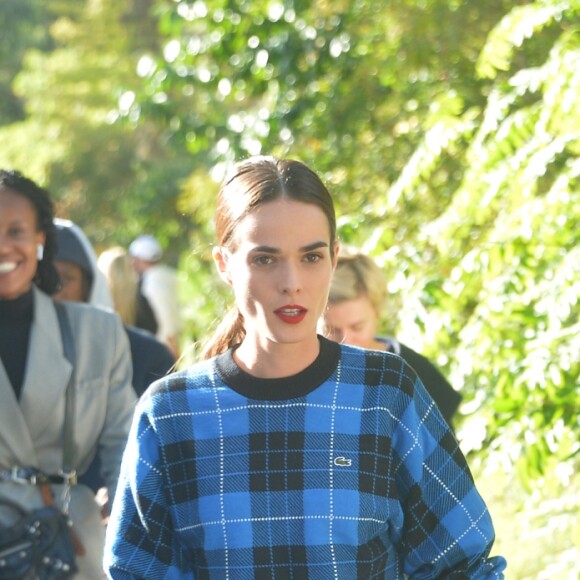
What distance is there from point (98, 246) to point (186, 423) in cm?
2333

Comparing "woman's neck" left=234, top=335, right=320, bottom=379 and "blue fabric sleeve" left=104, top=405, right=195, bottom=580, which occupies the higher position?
"woman's neck" left=234, top=335, right=320, bottom=379

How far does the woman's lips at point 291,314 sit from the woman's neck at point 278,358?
0.06 meters

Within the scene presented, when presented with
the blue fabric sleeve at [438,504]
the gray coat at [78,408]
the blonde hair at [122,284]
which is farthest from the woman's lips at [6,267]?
the blonde hair at [122,284]

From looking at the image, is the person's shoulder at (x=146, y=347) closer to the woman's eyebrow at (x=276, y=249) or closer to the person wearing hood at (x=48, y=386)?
the person wearing hood at (x=48, y=386)

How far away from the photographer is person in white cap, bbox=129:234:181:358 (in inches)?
424

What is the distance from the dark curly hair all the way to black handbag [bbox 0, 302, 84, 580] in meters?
0.63

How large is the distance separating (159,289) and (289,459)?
851 cm

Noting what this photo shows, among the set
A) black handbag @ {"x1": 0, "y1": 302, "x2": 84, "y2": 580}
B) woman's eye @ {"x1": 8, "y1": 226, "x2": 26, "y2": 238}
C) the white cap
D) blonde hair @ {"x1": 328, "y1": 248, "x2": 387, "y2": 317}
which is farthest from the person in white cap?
black handbag @ {"x1": 0, "y1": 302, "x2": 84, "y2": 580}

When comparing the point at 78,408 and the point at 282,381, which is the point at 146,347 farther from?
the point at 282,381

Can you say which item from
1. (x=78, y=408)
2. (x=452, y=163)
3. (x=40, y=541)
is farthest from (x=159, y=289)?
(x=40, y=541)

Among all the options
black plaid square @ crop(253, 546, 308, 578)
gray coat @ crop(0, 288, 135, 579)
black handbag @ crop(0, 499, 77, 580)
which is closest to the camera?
black plaid square @ crop(253, 546, 308, 578)

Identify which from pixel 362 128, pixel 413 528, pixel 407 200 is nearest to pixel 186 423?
pixel 413 528

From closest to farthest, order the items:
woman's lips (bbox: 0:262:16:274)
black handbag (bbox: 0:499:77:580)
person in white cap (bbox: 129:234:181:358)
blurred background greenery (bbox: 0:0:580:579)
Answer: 1. black handbag (bbox: 0:499:77:580)
2. woman's lips (bbox: 0:262:16:274)
3. blurred background greenery (bbox: 0:0:580:579)
4. person in white cap (bbox: 129:234:181:358)

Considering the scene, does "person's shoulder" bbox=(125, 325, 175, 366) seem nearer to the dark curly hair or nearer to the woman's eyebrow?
the dark curly hair
